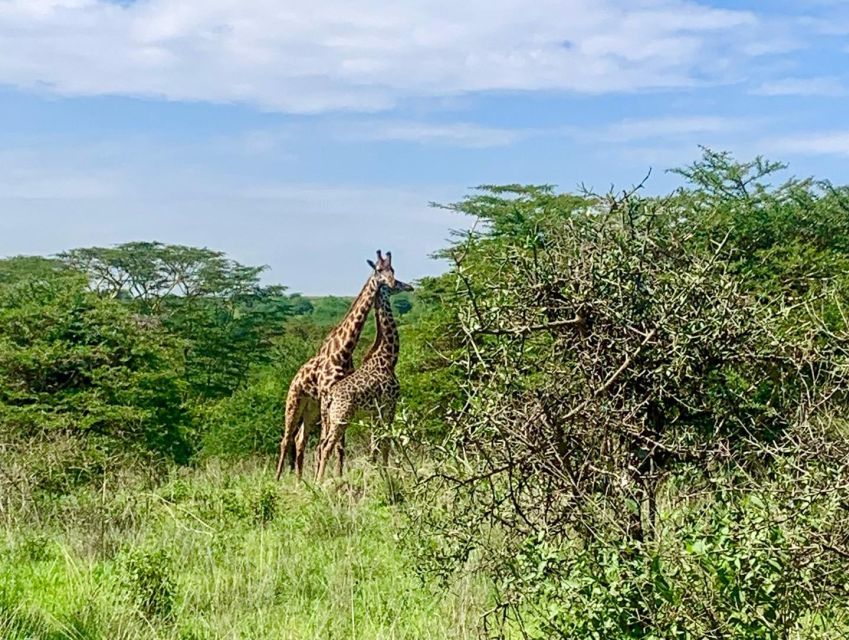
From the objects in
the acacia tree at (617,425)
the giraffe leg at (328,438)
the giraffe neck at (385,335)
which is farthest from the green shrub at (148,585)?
the giraffe neck at (385,335)

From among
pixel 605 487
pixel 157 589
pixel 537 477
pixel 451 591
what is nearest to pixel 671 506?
pixel 605 487

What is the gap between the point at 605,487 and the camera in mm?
3928

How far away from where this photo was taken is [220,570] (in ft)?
19.2

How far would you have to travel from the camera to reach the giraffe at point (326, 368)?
10.3m

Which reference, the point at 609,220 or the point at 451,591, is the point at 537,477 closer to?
the point at 609,220

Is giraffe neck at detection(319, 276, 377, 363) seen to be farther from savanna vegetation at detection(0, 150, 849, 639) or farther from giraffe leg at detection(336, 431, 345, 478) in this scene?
savanna vegetation at detection(0, 150, 849, 639)

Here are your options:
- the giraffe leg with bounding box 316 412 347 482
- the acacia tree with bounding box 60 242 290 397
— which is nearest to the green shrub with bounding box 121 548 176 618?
the giraffe leg with bounding box 316 412 347 482

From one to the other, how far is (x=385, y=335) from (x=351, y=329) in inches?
16.3

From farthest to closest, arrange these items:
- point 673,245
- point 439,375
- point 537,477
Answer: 1. point 439,375
2. point 673,245
3. point 537,477

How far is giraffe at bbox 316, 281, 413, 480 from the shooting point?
9758 mm

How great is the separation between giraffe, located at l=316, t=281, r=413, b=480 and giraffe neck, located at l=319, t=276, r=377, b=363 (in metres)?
0.10

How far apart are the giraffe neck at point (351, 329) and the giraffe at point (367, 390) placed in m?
0.10

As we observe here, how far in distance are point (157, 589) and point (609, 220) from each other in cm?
276

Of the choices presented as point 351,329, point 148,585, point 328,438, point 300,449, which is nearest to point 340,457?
point 328,438
